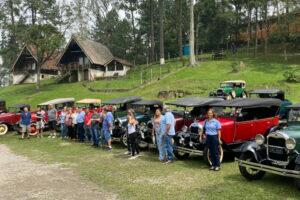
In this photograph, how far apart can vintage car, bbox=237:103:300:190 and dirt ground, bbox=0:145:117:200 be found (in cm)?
367

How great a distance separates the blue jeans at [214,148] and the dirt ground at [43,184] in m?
3.53

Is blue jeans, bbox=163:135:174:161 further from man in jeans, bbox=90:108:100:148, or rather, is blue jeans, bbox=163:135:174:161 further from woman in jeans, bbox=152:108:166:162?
man in jeans, bbox=90:108:100:148

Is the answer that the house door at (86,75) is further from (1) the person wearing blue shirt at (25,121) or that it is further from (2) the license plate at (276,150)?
(2) the license plate at (276,150)

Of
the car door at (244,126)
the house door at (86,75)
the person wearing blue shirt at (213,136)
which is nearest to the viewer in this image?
the person wearing blue shirt at (213,136)

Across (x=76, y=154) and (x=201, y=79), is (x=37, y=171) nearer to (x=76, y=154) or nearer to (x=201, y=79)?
(x=76, y=154)

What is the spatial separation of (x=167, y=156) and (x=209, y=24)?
198 feet

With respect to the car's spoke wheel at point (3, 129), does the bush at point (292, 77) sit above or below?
above

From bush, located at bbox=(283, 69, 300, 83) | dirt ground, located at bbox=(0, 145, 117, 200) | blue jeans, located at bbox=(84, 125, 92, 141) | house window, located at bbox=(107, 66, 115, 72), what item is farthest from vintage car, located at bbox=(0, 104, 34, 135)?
house window, located at bbox=(107, 66, 115, 72)

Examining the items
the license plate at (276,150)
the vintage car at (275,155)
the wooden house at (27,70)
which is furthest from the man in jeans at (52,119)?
the wooden house at (27,70)

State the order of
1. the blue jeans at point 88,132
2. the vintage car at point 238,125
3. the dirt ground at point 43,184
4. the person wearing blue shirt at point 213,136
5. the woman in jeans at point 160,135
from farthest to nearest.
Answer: the blue jeans at point 88,132 < the woman in jeans at point 160,135 < the vintage car at point 238,125 < the person wearing blue shirt at point 213,136 < the dirt ground at point 43,184

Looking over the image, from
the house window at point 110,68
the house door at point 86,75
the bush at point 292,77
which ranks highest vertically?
the house window at point 110,68

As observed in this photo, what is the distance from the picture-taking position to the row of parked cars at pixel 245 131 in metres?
10.7

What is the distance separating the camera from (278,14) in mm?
54344

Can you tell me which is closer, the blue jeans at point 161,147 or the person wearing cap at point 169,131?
the person wearing cap at point 169,131
